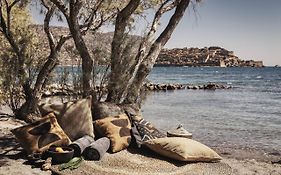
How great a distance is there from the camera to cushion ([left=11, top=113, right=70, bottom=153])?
723 cm

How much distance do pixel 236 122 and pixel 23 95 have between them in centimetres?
850

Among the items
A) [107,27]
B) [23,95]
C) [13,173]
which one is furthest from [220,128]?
[13,173]

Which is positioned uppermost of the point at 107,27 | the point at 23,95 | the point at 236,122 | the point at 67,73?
the point at 107,27

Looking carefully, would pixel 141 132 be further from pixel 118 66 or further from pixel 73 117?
pixel 118 66

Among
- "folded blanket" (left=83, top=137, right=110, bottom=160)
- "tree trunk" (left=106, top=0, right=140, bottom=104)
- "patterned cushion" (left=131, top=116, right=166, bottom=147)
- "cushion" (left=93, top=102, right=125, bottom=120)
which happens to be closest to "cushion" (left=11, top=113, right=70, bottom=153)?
"folded blanket" (left=83, top=137, right=110, bottom=160)

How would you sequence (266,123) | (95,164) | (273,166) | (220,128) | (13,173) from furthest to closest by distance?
(266,123)
(220,128)
(273,166)
(95,164)
(13,173)

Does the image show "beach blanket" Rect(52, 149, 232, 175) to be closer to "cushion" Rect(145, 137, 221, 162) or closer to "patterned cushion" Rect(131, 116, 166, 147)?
"cushion" Rect(145, 137, 221, 162)

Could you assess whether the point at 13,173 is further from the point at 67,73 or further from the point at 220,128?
the point at 220,128

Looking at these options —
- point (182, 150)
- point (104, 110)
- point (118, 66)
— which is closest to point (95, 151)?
point (182, 150)

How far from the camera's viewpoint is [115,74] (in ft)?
32.7

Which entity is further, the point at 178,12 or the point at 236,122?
the point at 236,122

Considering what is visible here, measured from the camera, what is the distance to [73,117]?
791 cm

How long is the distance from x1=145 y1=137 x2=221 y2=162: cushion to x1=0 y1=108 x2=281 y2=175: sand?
4.6 inches

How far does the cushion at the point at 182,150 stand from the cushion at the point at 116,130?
59 centimetres
